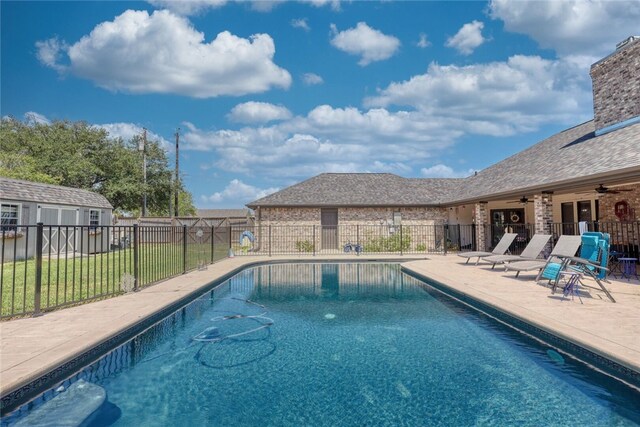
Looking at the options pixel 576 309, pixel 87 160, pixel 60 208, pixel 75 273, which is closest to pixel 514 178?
pixel 576 309

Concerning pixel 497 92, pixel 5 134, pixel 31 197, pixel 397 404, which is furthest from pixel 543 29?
pixel 5 134

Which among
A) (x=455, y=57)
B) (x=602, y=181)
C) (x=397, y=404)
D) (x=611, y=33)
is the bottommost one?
(x=397, y=404)

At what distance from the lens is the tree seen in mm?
28906

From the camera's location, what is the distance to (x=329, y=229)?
2167 cm

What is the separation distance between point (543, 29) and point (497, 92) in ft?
20.3

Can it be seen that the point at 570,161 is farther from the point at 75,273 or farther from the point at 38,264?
the point at 75,273

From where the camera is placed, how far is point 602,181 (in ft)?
30.1

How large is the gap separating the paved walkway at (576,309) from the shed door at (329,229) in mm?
11942

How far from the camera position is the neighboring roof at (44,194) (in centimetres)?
1520

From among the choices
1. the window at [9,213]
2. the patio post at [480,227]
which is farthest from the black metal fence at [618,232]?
the window at [9,213]

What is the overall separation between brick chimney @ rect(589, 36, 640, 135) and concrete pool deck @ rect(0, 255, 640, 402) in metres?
7.66

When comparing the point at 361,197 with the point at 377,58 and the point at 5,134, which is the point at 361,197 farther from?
the point at 5,134

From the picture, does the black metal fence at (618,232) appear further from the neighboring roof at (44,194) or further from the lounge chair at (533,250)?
the neighboring roof at (44,194)

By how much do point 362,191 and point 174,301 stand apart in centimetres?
1746
